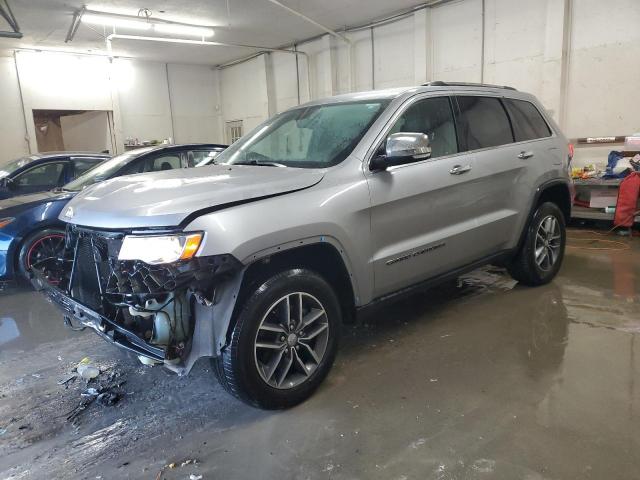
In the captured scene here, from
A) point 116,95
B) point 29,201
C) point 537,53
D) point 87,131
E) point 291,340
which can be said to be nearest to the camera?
point 291,340

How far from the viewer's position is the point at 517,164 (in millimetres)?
3955

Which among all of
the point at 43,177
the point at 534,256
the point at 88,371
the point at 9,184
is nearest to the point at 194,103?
the point at 43,177

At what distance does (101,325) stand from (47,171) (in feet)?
17.6

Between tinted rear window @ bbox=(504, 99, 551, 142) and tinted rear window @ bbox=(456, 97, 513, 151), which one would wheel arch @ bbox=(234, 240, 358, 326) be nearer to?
tinted rear window @ bbox=(456, 97, 513, 151)

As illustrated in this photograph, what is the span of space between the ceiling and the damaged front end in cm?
823

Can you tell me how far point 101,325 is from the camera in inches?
94.2

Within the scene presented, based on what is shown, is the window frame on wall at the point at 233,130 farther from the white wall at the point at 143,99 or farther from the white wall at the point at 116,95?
the white wall at the point at 143,99

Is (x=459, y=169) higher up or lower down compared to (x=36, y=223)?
higher up

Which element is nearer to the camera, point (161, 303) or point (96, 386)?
point (161, 303)

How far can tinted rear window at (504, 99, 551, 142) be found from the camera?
415cm

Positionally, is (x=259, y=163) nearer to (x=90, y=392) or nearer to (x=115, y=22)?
(x=90, y=392)

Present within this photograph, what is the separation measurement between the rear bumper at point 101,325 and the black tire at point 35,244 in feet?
9.15

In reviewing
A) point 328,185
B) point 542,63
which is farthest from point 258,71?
point 328,185

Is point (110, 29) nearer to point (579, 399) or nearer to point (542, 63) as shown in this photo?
point (542, 63)
